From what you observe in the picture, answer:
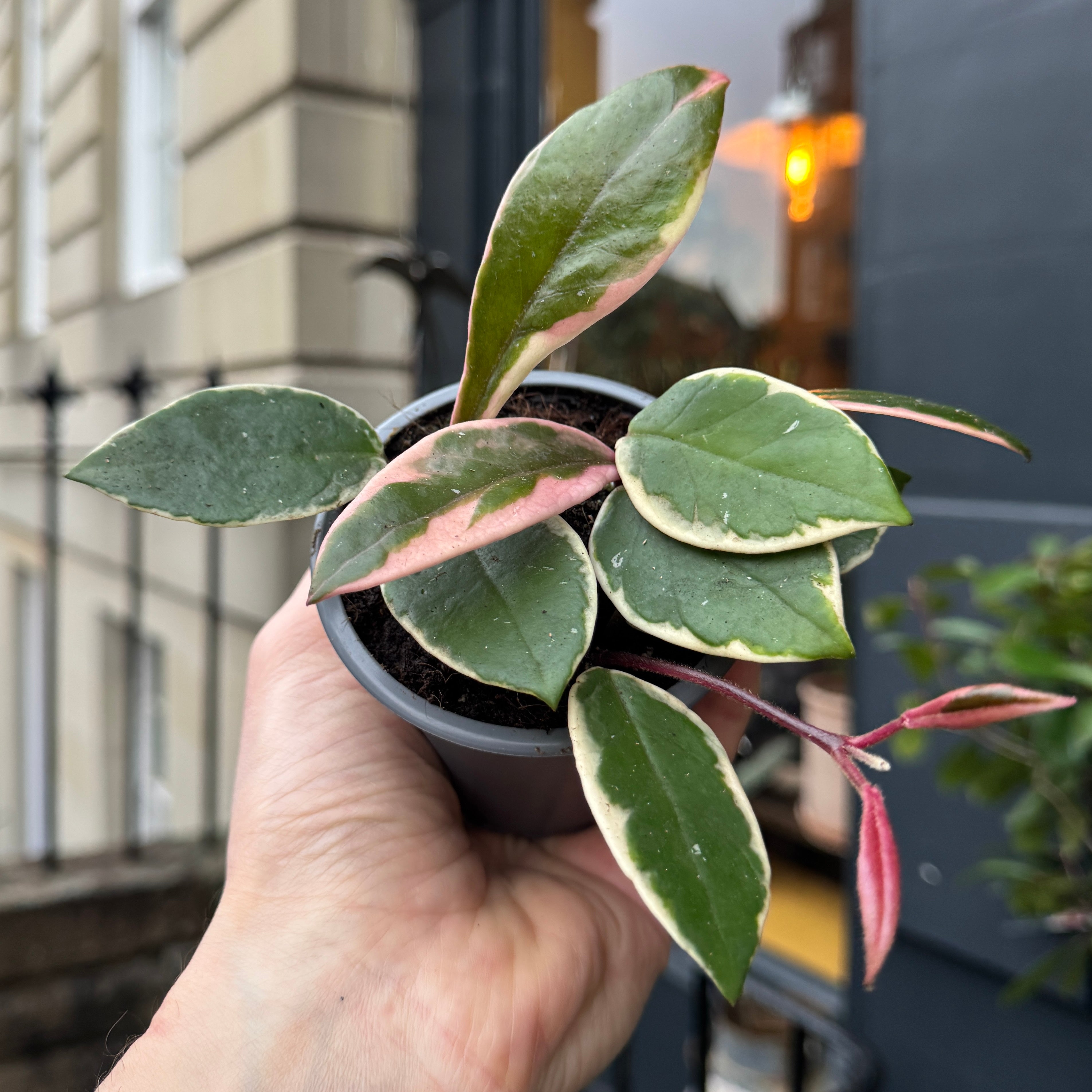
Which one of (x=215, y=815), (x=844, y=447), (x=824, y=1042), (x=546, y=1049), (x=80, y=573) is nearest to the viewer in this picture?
(x=844, y=447)

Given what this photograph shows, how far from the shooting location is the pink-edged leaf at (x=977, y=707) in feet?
1.23

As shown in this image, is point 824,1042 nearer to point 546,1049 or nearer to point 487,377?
point 546,1049

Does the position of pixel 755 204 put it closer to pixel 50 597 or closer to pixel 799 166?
pixel 799 166

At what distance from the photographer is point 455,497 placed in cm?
39

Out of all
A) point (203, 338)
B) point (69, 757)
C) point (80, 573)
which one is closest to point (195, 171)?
point (203, 338)

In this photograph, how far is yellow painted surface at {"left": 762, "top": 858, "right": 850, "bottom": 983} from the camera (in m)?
1.89

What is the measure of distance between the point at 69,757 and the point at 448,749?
412 centimetres

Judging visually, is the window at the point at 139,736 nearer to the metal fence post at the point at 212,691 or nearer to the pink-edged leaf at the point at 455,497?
the metal fence post at the point at 212,691

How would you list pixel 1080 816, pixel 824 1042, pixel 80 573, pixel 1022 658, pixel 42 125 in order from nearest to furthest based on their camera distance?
pixel 1022 658
pixel 1080 816
pixel 824 1042
pixel 80 573
pixel 42 125

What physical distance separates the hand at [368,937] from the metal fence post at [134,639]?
1.47 m

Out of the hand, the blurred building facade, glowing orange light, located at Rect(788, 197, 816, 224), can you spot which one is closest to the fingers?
the hand

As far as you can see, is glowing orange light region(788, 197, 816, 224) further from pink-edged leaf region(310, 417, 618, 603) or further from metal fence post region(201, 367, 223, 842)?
pink-edged leaf region(310, 417, 618, 603)

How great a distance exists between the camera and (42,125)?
430 cm

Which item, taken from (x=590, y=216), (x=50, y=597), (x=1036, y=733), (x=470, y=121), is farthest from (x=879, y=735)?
(x=50, y=597)
